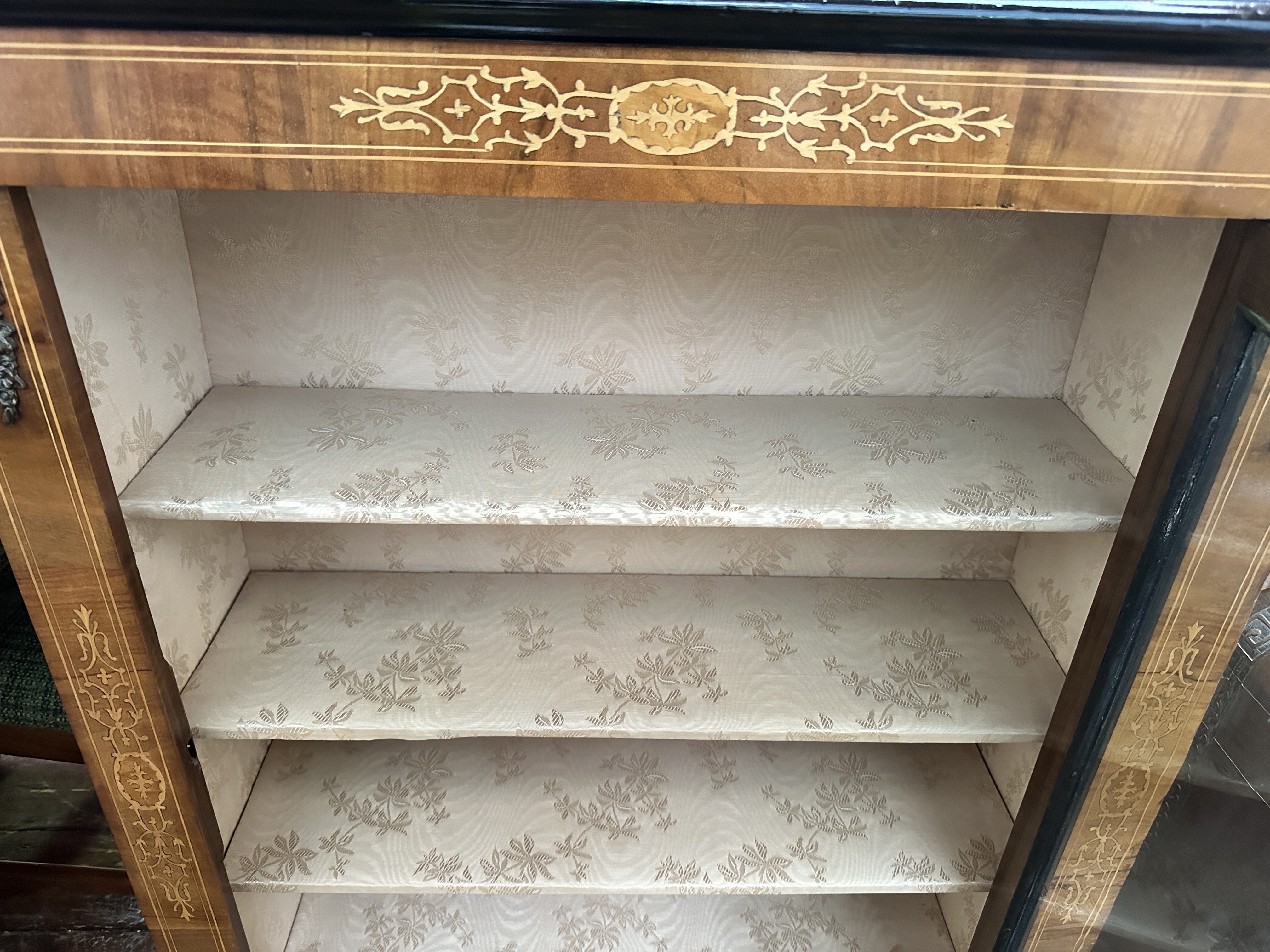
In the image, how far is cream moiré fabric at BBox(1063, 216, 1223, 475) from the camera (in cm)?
93

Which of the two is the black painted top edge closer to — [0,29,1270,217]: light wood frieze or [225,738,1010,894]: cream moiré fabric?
[0,29,1270,217]: light wood frieze

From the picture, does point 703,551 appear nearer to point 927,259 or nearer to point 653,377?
point 653,377

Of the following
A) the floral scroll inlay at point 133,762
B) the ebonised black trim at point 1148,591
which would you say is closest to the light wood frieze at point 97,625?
the floral scroll inlay at point 133,762

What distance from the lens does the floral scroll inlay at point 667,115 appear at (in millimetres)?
667

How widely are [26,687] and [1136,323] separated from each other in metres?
1.66

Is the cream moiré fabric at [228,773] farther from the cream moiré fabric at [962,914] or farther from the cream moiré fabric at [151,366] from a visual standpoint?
the cream moiré fabric at [962,914]

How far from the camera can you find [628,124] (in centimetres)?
68

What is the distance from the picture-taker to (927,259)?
113cm

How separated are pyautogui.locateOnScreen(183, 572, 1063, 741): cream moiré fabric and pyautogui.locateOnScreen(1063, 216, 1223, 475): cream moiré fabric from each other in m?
0.35

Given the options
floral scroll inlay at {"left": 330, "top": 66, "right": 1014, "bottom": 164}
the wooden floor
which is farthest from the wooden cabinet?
the wooden floor

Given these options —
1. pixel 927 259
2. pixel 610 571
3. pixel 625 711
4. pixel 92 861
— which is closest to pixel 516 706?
pixel 625 711

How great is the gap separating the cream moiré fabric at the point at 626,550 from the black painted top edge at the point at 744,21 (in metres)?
0.77

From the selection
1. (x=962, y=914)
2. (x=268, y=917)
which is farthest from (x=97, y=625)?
(x=962, y=914)

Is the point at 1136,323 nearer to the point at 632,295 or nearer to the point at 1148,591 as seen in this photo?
the point at 1148,591
